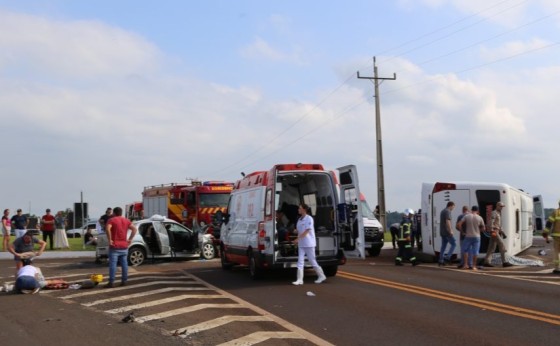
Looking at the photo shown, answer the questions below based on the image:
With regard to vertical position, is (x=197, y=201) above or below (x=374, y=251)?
above

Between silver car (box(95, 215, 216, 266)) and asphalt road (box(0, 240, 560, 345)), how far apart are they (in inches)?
171

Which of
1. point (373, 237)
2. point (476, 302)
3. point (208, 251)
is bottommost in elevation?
point (476, 302)

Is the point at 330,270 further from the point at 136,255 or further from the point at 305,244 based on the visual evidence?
the point at 136,255

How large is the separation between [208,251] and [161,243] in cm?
207

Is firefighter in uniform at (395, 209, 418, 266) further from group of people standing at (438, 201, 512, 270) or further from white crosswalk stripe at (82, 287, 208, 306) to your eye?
white crosswalk stripe at (82, 287, 208, 306)

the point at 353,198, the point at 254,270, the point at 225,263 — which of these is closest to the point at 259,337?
the point at 254,270

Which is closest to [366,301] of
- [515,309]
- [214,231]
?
[515,309]

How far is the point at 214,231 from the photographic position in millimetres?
24562

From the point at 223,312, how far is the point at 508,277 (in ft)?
27.3


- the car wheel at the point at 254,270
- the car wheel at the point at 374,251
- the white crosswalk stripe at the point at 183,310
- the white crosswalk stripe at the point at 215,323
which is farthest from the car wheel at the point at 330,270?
the car wheel at the point at 374,251

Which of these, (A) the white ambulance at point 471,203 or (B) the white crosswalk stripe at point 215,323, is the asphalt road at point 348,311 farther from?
(A) the white ambulance at point 471,203

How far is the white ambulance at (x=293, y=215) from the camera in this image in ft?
46.3

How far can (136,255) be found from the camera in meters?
20.1

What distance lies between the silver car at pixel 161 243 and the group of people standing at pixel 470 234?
822 centimetres
